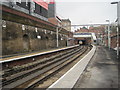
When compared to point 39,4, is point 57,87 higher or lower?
lower

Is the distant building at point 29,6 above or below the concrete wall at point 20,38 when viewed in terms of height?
above

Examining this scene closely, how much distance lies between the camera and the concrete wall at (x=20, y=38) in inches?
564

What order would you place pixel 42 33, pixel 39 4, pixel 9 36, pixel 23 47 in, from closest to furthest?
pixel 9 36 < pixel 23 47 < pixel 42 33 < pixel 39 4

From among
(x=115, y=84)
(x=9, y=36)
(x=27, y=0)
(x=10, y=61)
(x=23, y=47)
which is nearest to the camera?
(x=115, y=84)

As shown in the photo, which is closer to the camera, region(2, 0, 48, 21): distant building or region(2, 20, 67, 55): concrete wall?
region(2, 20, 67, 55): concrete wall

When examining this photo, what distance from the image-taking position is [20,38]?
56.9 feet

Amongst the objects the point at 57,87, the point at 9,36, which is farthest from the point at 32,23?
the point at 57,87

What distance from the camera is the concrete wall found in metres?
14.3

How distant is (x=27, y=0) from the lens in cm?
2795

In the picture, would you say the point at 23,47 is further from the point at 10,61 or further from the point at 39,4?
the point at 39,4

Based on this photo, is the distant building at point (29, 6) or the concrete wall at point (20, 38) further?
the distant building at point (29, 6)

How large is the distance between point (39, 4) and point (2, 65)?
29186mm

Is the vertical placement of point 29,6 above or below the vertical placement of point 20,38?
above

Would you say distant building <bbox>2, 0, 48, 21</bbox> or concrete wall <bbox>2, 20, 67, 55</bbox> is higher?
distant building <bbox>2, 0, 48, 21</bbox>
